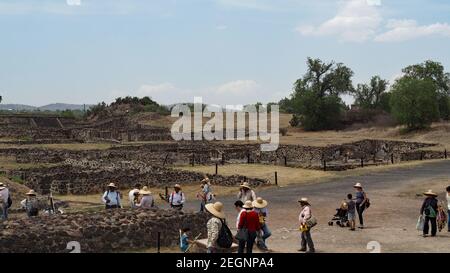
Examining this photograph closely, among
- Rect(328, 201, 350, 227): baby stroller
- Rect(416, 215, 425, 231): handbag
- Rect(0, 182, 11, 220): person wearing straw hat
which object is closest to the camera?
Rect(416, 215, 425, 231): handbag

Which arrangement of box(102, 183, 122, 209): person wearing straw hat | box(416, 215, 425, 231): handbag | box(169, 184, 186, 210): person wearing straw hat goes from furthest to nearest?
1. box(169, 184, 186, 210): person wearing straw hat
2. box(102, 183, 122, 209): person wearing straw hat
3. box(416, 215, 425, 231): handbag

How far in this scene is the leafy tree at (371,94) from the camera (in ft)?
290

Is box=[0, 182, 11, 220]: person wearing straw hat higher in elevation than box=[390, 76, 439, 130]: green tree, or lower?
lower

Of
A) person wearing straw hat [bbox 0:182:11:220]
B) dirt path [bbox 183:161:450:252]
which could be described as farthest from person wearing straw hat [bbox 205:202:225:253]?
person wearing straw hat [bbox 0:182:11:220]

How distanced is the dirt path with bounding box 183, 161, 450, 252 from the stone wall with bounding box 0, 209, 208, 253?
2.62 metres

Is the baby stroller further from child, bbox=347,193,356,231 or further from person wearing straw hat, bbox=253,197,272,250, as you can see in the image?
person wearing straw hat, bbox=253,197,272,250

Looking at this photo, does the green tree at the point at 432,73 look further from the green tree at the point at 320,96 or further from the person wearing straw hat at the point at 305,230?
the person wearing straw hat at the point at 305,230

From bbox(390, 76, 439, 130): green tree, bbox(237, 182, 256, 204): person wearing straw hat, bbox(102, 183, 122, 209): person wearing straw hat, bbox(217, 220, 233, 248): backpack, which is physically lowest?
bbox(217, 220, 233, 248): backpack

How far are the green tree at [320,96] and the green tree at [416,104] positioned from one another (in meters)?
11.4

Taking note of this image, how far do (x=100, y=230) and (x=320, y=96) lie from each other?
2495 inches

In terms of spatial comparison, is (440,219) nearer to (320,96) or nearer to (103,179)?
(103,179)

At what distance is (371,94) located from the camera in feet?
295

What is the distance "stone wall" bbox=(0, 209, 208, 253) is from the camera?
1308 centimetres

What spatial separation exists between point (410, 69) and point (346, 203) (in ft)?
223
